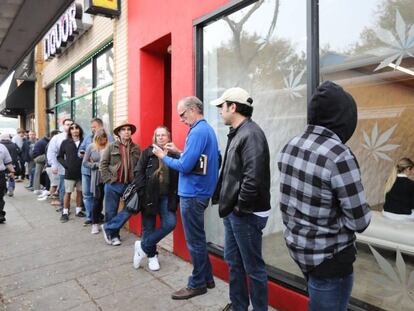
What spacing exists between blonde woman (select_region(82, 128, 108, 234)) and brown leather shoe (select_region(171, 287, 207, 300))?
8.92 ft

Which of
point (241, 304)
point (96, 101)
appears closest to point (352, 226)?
point (241, 304)

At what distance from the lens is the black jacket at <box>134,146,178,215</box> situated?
12.9ft

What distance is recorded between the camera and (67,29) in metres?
7.67

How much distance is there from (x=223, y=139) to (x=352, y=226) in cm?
256

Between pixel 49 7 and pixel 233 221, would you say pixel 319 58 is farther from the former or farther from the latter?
pixel 49 7

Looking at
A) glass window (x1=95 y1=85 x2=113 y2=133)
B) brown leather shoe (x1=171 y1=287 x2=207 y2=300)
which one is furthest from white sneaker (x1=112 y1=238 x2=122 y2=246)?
glass window (x1=95 y1=85 x2=113 y2=133)

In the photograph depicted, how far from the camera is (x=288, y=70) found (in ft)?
10.9

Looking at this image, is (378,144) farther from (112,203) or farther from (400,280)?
(112,203)

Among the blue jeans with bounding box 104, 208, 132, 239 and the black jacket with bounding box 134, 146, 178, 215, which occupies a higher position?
the black jacket with bounding box 134, 146, 178, 215

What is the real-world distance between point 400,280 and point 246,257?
110cm

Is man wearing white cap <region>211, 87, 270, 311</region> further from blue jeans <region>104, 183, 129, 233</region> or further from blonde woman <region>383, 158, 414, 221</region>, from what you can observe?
blue jeans <region>104, 183, 129, 233</region>

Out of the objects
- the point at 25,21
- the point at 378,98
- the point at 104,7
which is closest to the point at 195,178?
the point at 378,98

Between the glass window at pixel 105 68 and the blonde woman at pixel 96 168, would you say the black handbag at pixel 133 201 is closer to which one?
the blonde woman at pixel 96 168

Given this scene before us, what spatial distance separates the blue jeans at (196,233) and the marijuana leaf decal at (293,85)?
1268 millimetres
